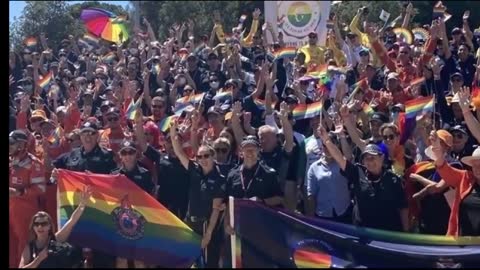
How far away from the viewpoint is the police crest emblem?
7984 millimetres

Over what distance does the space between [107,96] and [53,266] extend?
664 cm

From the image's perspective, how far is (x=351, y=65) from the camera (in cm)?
1570

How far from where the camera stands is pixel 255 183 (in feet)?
27.5

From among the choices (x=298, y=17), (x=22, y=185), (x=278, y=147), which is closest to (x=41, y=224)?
(x=22, y=185)

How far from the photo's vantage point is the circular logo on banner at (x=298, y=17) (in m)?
30.9

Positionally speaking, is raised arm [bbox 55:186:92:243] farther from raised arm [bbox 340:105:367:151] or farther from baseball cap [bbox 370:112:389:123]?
baseball cap [bbox 370:112:389:123]

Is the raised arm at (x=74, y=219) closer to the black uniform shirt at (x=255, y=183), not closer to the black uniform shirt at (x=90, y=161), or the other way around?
the black uniform shirt at (x=90, y=161)

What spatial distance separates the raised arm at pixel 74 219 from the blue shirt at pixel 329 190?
210cm

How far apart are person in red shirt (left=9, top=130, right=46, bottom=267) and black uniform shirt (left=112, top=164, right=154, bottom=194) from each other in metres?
0.80

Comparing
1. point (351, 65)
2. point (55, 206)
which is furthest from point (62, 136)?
point (351, 65)

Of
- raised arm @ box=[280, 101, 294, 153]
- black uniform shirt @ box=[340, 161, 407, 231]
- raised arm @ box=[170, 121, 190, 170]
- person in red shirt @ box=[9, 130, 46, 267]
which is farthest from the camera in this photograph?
raised arm @ box=[280, 101, 294, 153]

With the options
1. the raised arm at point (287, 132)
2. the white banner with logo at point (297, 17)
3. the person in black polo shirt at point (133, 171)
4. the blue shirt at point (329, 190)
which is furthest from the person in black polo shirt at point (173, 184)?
the white banner with logo at point (297, 17)

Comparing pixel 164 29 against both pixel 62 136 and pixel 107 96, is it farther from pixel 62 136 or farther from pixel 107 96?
pixel 62 136

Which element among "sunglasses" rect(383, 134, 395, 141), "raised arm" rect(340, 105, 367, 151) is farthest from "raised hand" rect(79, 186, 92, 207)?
"sunglasses" rect(383, 134, 395, 141)
